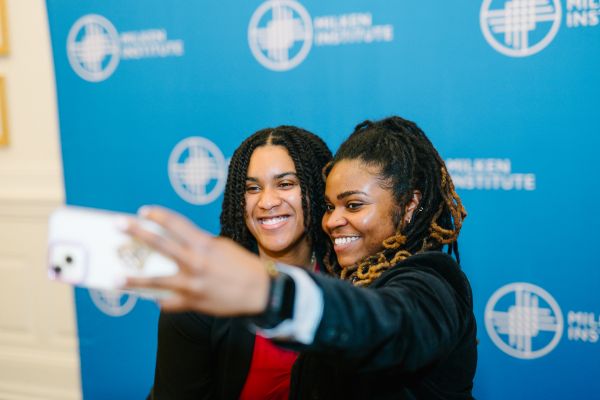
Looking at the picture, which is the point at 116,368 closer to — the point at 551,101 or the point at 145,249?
the point at 551,101

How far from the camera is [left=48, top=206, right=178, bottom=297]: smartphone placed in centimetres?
68

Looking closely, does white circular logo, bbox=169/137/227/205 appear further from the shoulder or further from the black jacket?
the shoulder

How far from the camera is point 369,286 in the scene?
3.66 feet

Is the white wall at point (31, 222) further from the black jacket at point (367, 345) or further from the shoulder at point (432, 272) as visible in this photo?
the shoulder at point (432, 272)

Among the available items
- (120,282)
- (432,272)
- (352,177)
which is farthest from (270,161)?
(120,282)

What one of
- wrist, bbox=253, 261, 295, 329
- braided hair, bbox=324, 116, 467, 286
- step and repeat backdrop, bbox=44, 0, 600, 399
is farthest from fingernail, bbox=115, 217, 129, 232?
step and repeat backdrop, bbox=44, 0, 600, 399

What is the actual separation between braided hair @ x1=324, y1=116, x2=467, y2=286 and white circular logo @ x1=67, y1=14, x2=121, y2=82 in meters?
1.39

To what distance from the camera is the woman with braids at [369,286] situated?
668 millimetres

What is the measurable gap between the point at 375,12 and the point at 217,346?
1206mm

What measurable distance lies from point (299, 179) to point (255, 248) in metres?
0.26

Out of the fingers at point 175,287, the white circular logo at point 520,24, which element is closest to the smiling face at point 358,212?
the fingers at point 175,287

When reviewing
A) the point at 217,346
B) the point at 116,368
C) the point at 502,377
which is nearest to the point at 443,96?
the point at 502,377

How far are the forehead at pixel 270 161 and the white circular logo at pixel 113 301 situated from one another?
1130mm

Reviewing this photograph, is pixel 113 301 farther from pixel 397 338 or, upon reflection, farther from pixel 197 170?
pixel 397 338
